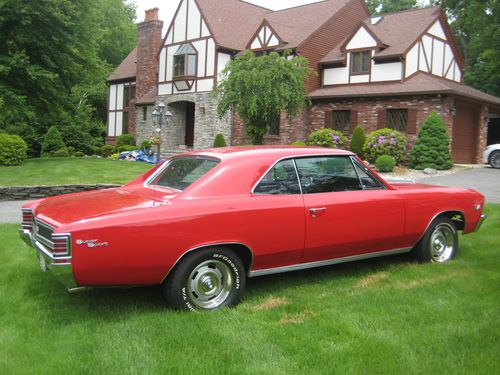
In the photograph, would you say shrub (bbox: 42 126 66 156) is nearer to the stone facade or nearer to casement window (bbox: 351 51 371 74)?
the stone facade

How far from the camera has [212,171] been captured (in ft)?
15.0

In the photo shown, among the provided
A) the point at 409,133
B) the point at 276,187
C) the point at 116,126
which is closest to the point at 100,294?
the point at 276,187

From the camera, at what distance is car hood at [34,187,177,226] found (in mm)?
4031

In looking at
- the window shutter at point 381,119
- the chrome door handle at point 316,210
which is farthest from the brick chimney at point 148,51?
the chrome door handle at point 316,210

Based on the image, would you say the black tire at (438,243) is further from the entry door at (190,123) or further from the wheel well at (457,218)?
the entry door at (190,123)

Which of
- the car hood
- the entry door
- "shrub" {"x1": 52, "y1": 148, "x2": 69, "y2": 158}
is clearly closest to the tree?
the entry door

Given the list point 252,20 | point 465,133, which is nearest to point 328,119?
point 465,133

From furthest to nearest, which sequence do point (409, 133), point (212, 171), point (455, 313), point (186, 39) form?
point (186, 39), point (409, 133), point (212, 171), point (455, 313)

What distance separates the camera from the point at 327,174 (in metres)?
5.17

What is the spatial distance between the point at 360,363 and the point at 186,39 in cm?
2651

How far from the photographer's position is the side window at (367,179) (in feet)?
17.7

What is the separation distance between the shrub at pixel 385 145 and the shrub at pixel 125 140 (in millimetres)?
17054

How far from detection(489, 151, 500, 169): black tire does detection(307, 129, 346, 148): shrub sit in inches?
242

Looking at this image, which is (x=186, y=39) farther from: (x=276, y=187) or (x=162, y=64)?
(x=276, y=187)
